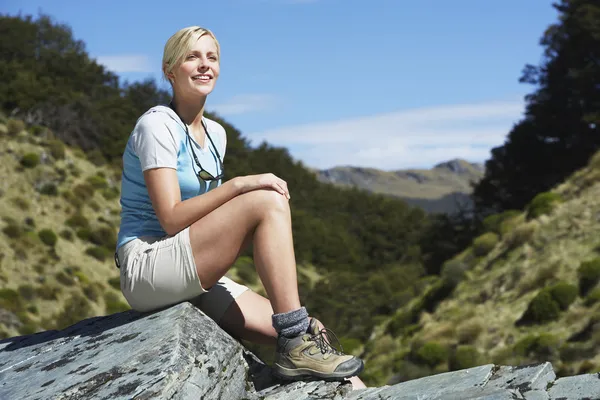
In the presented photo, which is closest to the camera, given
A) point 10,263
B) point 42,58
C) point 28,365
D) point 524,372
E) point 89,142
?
point 524,372

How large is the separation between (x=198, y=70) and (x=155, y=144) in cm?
53

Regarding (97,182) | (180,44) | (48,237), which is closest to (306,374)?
(180,44)

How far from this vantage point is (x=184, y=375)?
3.09 metres

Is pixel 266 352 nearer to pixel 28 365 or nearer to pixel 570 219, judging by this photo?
pixel 570 219

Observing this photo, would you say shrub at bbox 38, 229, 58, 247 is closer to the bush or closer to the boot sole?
the bush

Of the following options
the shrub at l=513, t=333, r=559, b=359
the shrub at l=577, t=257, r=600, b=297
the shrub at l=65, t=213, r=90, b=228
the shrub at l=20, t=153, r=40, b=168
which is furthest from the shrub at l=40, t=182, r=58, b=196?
the shrub at l=577, t=257, r=600, b=297

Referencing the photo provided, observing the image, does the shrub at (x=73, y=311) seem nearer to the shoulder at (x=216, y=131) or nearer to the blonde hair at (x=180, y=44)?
the shoulder at (x=216, y=131)

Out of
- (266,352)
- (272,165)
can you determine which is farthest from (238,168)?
(266,352)

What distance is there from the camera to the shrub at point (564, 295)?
15.7 m

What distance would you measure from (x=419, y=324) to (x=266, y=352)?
6.31 metres

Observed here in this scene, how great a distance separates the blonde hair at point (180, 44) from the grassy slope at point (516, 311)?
11236 millimetres

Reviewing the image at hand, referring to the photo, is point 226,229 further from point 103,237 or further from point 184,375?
point 103,237

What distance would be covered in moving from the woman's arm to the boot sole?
88cm

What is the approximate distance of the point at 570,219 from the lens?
19703 millimetres
